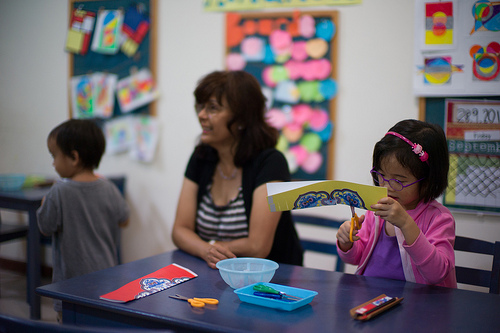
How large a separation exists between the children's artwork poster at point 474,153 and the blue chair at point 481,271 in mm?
859

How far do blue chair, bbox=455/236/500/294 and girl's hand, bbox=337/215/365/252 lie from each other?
0.43 metres

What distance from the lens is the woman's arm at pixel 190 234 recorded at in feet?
5.21

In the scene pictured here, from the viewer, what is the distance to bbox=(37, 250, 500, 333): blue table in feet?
3.49

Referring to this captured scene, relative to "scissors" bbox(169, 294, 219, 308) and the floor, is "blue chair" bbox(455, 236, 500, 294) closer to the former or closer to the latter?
"scissors" bbox(169, 294, 219, 308)

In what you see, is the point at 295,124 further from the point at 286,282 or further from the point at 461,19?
the point at 286,282

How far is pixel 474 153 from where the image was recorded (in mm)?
2383

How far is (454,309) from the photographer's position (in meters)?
1.18

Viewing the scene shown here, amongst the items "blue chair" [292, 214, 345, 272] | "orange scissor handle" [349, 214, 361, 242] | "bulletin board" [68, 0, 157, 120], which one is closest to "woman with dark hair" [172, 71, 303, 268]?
"blue chair" [292, 214, 345, 272]

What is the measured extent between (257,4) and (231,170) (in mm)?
1355

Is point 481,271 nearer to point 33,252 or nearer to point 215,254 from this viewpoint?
point 215,254

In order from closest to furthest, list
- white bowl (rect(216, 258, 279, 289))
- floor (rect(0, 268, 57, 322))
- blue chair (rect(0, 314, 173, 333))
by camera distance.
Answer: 1. blue chair (rect(0, 314, 173, 333))
2. white bowl (rect(216, 258, 279, 289))
3. floor (rect(0, 268, 57, 322))

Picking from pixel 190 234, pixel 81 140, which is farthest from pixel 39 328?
pixel 81 140

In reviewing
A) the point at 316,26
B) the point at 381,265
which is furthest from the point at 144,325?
the point at 316,26

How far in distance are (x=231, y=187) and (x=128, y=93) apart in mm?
1741
